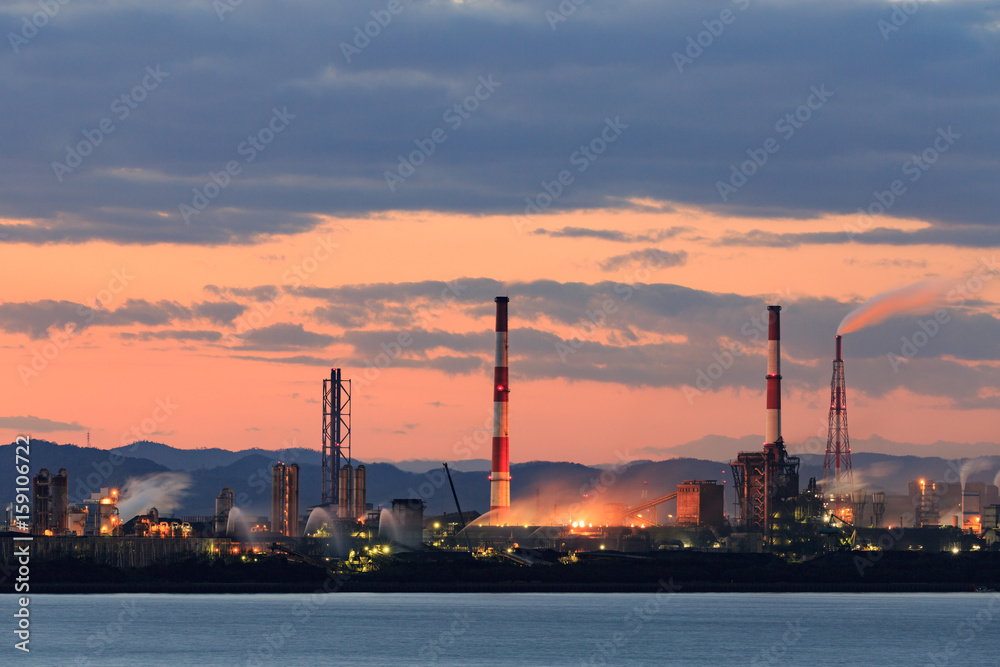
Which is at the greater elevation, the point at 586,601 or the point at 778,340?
the point at 778,340

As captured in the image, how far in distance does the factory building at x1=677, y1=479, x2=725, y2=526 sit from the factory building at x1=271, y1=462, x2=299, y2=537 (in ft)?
150

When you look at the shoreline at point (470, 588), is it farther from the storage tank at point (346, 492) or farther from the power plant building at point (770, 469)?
the storage tank at point (346, 492)

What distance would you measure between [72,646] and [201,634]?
10.5 metres

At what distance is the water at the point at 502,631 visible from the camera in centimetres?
9994

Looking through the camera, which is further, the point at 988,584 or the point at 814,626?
the point at 988,584

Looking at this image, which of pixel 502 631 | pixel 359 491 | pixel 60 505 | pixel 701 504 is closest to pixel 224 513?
pixel 359 491

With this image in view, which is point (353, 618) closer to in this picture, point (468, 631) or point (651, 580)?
point (468, 631)

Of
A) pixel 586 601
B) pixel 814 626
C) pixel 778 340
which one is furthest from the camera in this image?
pixel 778 340

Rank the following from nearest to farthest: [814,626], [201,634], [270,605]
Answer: [201,634] → [814,626] → [270,605]

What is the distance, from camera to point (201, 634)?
373ft

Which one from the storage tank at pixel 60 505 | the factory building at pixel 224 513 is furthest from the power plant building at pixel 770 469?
the storage tank at pixel 60 505

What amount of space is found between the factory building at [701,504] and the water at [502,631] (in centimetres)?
1629

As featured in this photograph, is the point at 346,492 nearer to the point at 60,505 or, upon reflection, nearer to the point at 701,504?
the point at 60,505

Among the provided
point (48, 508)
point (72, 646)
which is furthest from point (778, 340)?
point (72, 646)
